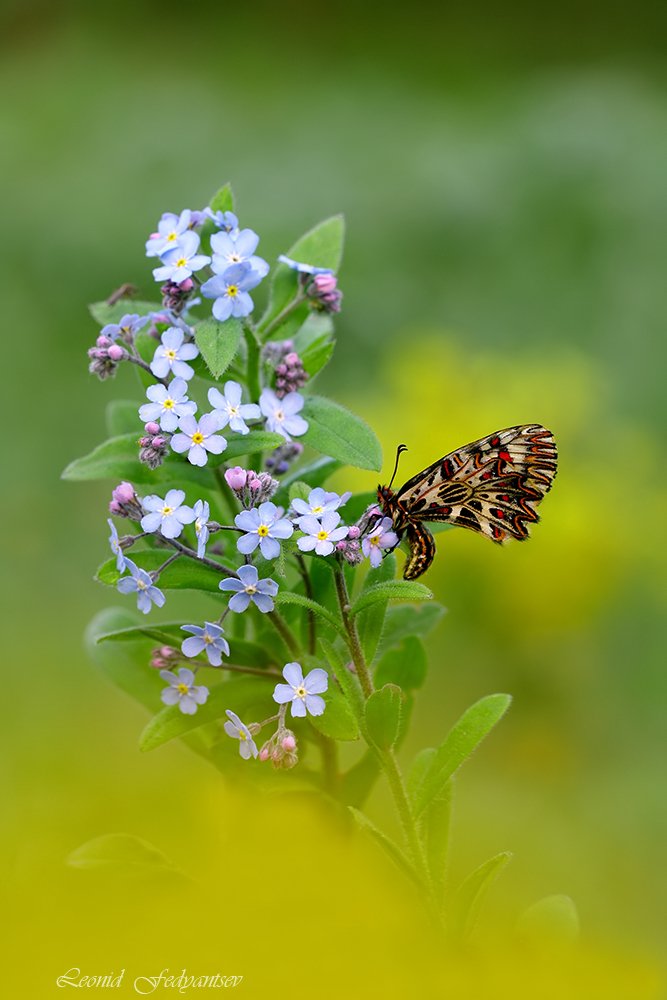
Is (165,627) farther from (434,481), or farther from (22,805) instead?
(22,805)

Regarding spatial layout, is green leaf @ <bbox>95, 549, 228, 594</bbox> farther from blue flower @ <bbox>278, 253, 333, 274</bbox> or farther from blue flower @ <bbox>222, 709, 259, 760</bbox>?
blue flower @ <bbox>278, 253, 333, 274</bbox>

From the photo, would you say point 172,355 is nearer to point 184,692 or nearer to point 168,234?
point 168,234

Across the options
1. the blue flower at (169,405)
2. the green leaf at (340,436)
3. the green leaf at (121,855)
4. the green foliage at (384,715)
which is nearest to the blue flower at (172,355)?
the blue flower at (169,405)

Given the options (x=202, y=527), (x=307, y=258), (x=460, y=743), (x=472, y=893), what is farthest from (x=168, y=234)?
(x=472, y=893)

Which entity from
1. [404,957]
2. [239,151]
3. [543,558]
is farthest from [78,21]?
[404,957]

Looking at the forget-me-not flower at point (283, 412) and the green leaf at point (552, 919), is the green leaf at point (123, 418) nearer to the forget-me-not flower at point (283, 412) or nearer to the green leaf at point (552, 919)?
the forget-me-not flower at point (283, 412)

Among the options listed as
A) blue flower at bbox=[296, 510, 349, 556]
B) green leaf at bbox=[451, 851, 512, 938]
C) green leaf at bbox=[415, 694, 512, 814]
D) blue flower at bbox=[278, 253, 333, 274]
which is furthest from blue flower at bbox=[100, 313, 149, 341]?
green leaf at bbox=[451, 851, 512, 938]
